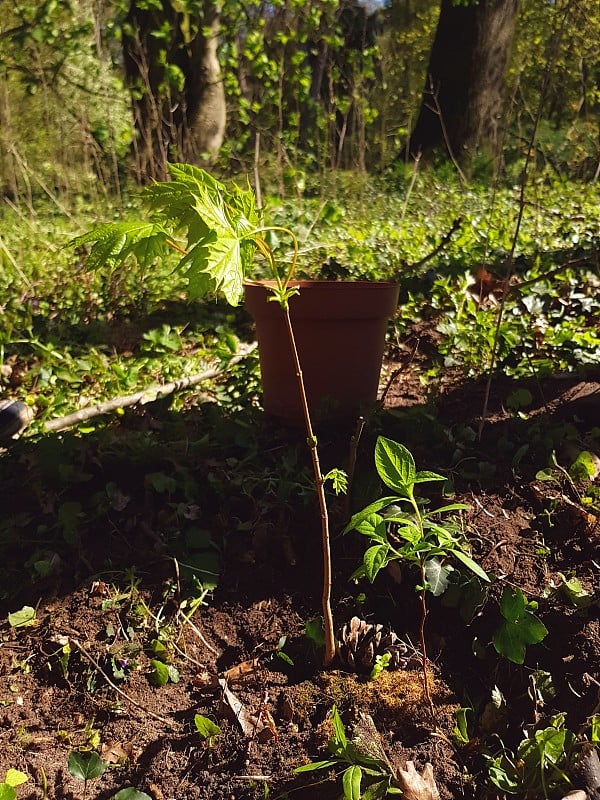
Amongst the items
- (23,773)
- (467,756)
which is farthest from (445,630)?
(23,773)

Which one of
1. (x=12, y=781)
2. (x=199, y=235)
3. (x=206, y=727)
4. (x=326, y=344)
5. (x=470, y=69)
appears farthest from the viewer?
(x=470, y=69)

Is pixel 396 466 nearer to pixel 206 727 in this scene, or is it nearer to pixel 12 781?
pixel 206 727

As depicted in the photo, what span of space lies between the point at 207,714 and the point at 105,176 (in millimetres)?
5839

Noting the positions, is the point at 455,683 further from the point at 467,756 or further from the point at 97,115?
the point at 97,115

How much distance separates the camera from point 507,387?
109 inches

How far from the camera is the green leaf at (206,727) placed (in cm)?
152

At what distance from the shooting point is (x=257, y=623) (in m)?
1.88

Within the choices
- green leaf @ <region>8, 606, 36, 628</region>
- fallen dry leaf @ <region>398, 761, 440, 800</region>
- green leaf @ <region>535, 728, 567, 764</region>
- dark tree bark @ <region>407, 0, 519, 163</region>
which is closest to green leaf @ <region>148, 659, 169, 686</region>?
A: green leaf @ <region>8, 606, 36, 628</region>

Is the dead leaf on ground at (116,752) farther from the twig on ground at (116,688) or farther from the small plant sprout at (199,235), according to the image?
the small plant sprout at (199,235)

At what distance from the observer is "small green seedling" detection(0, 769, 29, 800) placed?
1.34m

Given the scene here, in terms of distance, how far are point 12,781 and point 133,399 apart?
6.52 ft

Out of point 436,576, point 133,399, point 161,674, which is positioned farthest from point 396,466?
point 133,399

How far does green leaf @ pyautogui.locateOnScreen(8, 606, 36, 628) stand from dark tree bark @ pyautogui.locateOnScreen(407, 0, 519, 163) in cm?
892

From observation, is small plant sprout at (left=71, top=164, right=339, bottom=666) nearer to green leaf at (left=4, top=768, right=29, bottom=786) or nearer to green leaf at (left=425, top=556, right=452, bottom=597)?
green leaf at (left=425, top=556, right=452, bottom=597)
